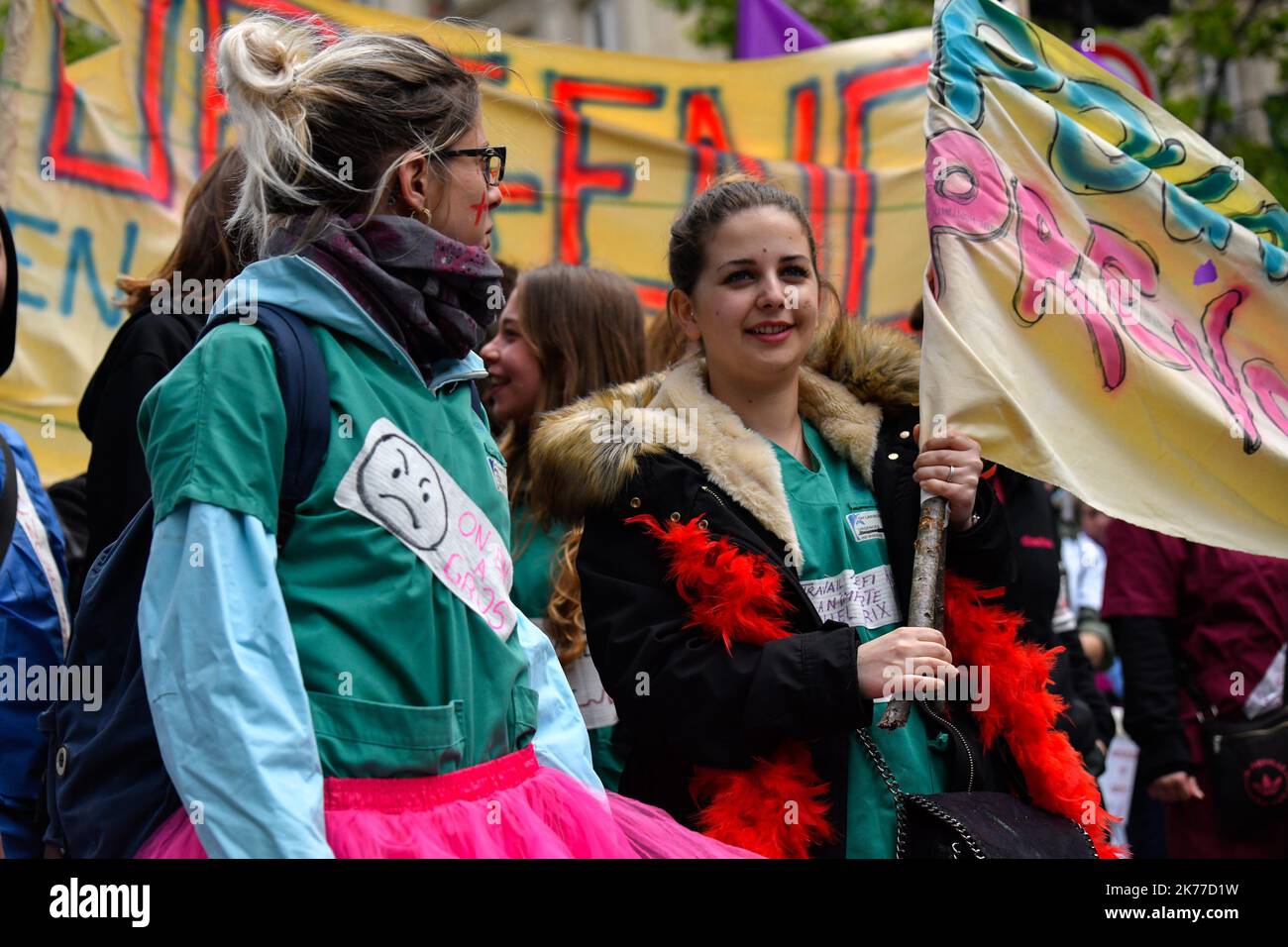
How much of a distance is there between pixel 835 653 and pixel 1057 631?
226 centimetres

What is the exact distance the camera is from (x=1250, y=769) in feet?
14.0

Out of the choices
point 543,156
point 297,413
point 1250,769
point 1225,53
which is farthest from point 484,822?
point 1225,53

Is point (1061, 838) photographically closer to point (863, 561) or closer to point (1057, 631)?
point (863, 561)

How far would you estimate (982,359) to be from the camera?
9.75 feet

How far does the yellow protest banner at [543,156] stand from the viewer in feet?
15.9

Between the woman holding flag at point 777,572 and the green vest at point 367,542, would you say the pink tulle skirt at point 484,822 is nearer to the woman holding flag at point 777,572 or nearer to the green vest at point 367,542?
the green vest at point 367,542

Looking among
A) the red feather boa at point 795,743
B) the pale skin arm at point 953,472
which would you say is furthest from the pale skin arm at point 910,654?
the red feather boa at point 795,743

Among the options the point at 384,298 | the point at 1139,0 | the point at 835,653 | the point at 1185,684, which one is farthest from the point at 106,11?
the point at 1139,0

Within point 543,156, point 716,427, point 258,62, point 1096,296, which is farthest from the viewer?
point 543,156

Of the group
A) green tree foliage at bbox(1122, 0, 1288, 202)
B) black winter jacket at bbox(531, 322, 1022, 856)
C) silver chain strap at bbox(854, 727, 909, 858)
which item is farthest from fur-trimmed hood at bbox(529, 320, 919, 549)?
green tree foliage at bbox(1122, 0, 1288, 202)

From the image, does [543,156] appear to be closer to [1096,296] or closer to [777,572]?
[1096,296]

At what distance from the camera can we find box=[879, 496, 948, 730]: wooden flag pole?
106 inches

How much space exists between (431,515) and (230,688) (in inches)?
16.5
